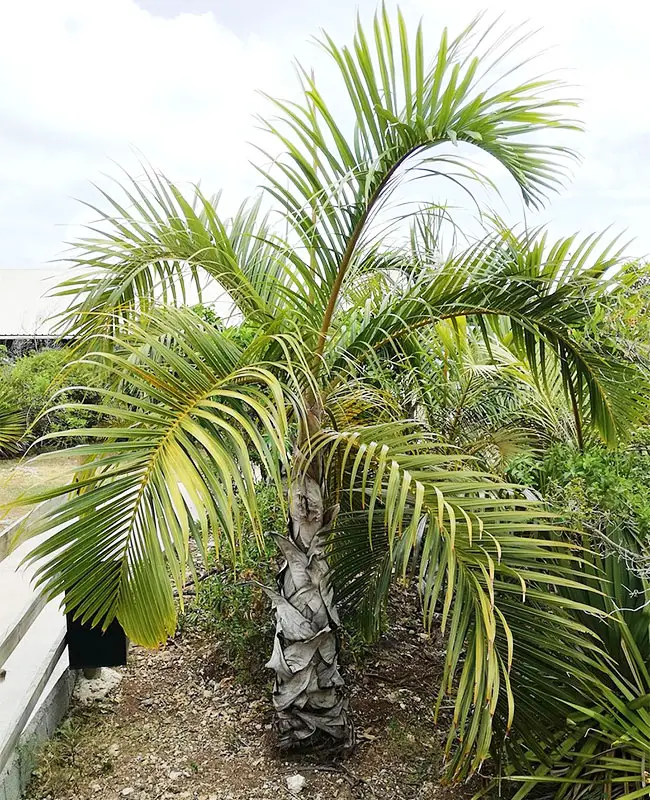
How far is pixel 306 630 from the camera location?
222cm

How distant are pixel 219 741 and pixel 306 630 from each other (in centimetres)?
67

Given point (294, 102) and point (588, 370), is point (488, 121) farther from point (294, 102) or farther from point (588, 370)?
point (588, 370)

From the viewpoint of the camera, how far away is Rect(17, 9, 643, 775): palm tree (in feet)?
5.06

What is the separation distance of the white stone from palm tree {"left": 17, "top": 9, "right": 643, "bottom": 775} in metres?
0.90

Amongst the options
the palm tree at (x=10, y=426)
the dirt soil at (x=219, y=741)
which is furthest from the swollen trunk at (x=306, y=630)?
the palm tree at (x=10, y=426)

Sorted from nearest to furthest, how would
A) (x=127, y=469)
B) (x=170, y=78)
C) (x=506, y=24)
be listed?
(x=127, y=469)
(x=506, y=24)
(x=170, y=78)

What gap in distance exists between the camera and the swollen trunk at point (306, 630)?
221 centimetres

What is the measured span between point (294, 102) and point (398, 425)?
1069mm

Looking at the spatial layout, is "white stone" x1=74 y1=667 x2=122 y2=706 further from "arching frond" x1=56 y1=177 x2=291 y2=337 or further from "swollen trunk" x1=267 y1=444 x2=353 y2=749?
"arching frond" x1=56 y1=177 x2=291 y2=337

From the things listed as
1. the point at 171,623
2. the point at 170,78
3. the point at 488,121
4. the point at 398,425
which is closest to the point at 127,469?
the point at 171,623

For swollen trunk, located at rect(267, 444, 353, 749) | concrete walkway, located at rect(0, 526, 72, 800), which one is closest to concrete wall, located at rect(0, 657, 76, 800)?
concrete walkway, located at rect(0, 526, 72, 800)

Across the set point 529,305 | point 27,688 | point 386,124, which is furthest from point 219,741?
point 386,124

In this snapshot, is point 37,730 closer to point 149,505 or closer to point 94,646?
point 94,646

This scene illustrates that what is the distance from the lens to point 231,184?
2.71 m
